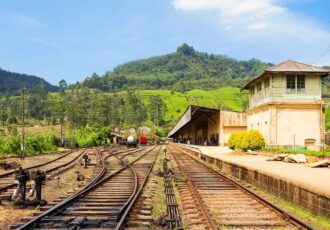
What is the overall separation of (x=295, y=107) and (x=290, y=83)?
2185 millimetres

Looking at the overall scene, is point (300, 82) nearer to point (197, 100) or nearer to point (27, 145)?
point (27, 145)

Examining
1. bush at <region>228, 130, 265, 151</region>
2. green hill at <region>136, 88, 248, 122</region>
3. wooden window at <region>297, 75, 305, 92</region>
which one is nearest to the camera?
bush at <region>228, 130, 265, 151</region>

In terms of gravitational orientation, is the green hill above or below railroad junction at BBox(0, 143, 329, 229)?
above

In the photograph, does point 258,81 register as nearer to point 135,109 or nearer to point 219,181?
point 219,181

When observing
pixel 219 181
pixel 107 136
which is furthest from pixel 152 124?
pixel 219 181

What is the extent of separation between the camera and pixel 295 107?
123 ft

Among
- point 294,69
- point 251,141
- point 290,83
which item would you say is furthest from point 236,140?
point 294,69

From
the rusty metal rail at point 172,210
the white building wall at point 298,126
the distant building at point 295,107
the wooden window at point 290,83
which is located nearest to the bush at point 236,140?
the distant building at point 295,107

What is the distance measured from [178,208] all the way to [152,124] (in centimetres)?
14531

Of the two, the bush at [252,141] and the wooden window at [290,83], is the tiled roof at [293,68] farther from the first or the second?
the bush at [252,141]

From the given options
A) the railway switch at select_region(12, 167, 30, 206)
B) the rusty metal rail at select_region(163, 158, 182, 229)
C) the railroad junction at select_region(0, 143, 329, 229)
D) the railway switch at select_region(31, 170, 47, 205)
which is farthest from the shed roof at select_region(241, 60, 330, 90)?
the railway switch at select_region(12, 167, 30, 206)

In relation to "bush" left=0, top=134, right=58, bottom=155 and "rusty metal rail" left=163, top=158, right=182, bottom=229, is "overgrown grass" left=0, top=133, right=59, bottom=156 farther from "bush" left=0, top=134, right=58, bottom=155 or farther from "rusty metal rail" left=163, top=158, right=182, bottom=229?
"rusty metal rail" left=163, top=158, right=182, bottom=229

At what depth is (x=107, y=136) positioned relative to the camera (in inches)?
3595

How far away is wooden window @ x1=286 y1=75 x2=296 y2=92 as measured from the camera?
3756 centimetres
